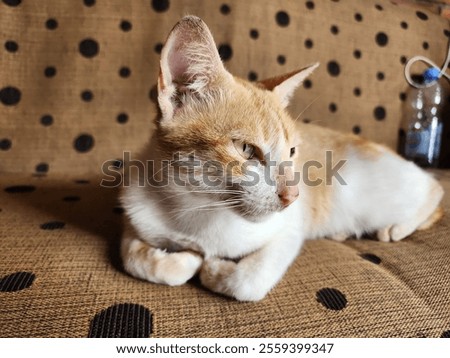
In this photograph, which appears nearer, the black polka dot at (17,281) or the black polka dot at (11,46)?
the black polka dot at (17,281)

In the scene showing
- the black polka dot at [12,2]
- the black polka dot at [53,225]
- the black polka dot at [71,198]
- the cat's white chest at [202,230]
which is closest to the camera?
the cat's white chest at [202,230]

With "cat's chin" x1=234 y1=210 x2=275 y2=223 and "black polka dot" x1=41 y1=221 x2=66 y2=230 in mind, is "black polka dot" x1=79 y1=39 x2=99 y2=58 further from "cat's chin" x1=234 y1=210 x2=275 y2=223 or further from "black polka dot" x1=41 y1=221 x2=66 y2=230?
"cat's chin" x1=234 y1=210 x2=275 y2=223

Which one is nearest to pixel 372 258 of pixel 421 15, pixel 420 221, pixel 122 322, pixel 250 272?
pixel 420 221

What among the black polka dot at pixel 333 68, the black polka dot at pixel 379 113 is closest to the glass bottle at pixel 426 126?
the black polka dot at pixel 379 113

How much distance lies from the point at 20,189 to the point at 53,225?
0.39m

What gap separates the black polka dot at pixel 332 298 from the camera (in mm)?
678

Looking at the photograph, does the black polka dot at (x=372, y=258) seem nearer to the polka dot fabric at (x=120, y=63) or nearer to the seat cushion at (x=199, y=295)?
the seat cushion at (x=199, y=295)

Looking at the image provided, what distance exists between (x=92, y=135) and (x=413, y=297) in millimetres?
1328

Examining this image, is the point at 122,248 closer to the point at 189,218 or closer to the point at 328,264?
the point at 189,218

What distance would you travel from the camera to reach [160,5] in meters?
1.49

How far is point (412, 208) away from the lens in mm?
1114

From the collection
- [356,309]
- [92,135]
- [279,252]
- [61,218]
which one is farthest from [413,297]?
[92,135]

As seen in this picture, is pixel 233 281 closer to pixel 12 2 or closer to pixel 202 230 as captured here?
pixel 202 230

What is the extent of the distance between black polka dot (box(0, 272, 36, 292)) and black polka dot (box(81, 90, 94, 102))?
0.95 m
